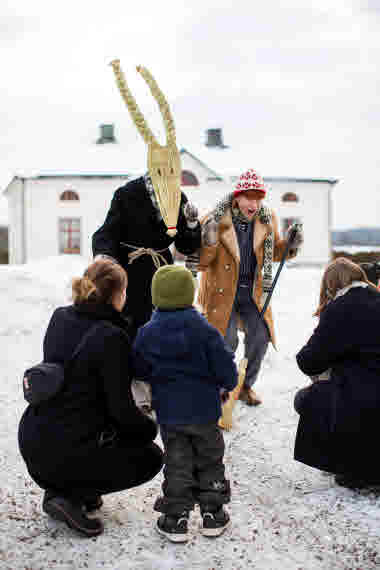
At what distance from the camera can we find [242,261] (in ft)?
14.2

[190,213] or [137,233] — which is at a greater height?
[190,213]

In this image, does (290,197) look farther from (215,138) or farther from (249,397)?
(249,397)

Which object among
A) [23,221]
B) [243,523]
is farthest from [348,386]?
[23,221]

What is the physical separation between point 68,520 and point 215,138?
83.6 feet

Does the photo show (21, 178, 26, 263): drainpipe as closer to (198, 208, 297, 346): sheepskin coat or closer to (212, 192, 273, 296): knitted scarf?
(198, 208, 297, 346): sheepskin coat

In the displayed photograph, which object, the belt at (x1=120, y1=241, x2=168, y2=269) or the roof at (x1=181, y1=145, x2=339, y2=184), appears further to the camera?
the roof at (x1=181, y1=145, x2=339, y2=184)

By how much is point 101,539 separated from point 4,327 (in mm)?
5175

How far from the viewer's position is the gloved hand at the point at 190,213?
145 inches

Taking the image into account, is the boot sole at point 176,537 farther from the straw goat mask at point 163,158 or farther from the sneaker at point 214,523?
the straw goat mask at point 163,158

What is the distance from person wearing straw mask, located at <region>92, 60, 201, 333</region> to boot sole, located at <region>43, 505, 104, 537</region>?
1553 millimetres

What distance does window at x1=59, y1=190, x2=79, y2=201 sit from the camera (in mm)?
22688

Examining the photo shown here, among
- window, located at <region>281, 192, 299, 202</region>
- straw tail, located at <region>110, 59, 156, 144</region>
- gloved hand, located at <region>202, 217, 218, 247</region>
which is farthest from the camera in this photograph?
window, located at <region>281, 192, 299, 202</region>

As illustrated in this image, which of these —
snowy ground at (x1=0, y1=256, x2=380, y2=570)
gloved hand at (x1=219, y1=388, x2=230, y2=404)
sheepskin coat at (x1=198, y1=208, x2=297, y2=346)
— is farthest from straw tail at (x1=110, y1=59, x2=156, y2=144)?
snowy ground at (x1=0, y1=256, x2=380, y2=570)

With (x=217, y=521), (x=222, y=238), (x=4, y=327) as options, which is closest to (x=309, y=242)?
(x=4, y=327)
